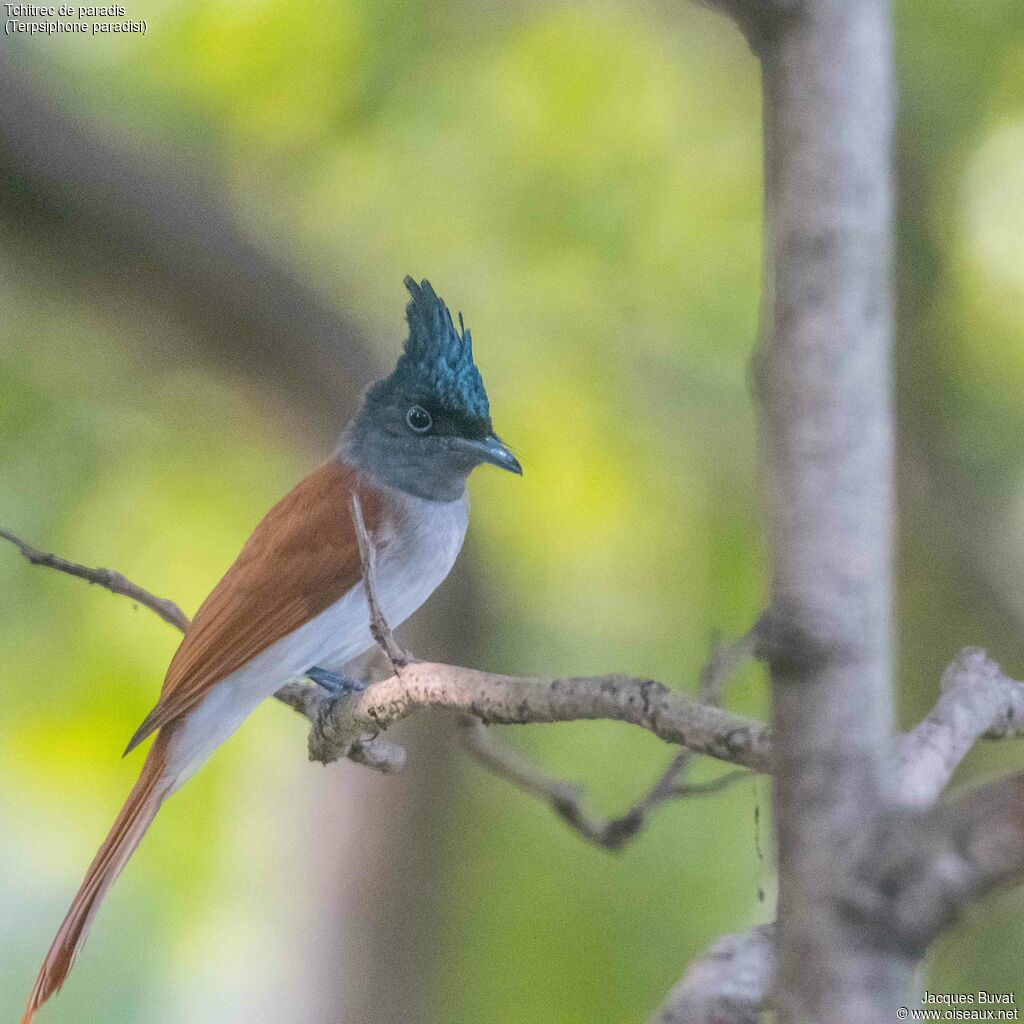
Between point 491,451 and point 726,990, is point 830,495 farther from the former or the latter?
point 491,451

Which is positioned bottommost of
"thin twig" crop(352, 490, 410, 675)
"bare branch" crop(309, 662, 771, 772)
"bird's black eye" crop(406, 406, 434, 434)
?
"bare branch" crop(309, 662, 771, 772)

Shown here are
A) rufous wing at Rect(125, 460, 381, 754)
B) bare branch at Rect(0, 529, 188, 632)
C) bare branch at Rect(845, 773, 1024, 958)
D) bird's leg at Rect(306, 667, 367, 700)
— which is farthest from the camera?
bird's leg at Rect(306, 667, 367, 700)

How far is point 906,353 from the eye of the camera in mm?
4125

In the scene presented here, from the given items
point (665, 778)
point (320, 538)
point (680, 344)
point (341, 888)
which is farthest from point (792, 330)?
→ point (680, 344)

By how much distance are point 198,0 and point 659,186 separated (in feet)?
5.70

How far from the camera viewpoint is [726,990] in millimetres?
1180

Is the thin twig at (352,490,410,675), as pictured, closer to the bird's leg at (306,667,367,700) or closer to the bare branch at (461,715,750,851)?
the bare branch at (461,715,750,851)

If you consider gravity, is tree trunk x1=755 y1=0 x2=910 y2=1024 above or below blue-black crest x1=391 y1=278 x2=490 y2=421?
below

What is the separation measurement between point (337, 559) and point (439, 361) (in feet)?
1.57

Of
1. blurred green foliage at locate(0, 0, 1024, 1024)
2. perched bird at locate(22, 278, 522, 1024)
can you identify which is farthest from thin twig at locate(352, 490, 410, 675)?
blurred green foliage at locate(0, 0, 1024, 1024)

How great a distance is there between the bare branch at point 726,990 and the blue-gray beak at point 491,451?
143cm

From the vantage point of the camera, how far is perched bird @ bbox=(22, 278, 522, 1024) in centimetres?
243

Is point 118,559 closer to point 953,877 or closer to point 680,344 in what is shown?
point 680,344

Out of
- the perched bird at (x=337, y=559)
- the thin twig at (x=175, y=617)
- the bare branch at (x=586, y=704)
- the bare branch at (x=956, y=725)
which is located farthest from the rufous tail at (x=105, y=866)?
the bare branch at (x=956, y=725)
